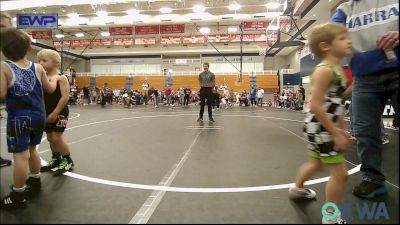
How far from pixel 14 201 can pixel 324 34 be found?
200 cm

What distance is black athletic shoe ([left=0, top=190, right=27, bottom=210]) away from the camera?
71.0 inches

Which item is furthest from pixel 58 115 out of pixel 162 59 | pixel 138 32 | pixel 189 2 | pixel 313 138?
pixel 162 59

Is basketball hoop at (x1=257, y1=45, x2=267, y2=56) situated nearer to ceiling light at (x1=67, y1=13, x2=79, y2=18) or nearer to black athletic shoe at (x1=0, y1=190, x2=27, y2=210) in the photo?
ceiling light at (x1=67, y1=13, x2=79, y2=18)

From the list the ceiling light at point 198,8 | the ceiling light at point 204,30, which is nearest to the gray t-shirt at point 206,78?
the ceiling light at point 198,8

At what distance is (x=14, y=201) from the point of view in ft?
6.09

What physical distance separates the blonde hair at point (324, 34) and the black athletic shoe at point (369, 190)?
36.1 inches

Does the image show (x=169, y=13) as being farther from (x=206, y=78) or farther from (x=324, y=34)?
(x=324, y=34)

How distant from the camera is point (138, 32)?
21875mm

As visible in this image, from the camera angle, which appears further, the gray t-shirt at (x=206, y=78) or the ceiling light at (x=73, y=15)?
the ceiling light at (x=73, y=15)

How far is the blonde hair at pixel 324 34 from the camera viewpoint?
5.25ft

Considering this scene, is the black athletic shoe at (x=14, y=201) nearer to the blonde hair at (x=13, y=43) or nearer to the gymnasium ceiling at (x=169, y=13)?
the blonde hair at (x=13, y=43)

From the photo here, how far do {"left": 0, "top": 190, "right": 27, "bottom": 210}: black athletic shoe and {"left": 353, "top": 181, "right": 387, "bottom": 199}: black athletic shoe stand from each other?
202 centimetres

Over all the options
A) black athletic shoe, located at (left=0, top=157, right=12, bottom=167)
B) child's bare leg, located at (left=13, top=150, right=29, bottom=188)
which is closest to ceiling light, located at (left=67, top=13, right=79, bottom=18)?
black athletic shoe, located at (left=0, top=157, right=12, bottom=167)

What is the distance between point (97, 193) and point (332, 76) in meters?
1.60
